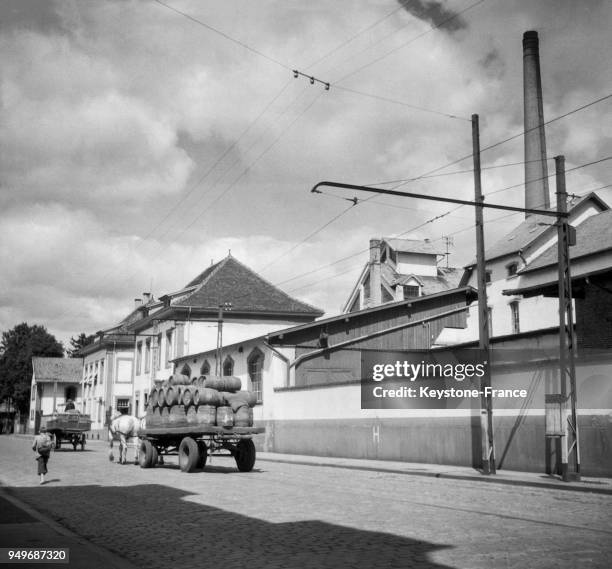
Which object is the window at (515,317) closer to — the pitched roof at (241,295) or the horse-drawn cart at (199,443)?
the pitched roof at (241,295)

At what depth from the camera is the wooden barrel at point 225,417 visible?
68.6 feet

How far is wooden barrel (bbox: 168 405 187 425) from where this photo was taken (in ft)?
71.9

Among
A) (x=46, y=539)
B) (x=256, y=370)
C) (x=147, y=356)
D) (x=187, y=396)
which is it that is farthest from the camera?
(x=147, y=356)

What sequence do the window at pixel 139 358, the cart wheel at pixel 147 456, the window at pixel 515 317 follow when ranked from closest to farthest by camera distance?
the cart wheel at pixel 147 456 → the window at pixel 515 317 → the window at pixel 139 358

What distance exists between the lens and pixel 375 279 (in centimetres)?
6281

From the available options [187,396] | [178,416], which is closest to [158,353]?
[178,416]

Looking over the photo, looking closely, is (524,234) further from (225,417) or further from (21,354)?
(21,354)

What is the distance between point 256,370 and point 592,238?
16.7m

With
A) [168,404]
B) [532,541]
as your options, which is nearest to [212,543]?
[532,541]

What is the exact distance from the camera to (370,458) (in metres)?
26.4

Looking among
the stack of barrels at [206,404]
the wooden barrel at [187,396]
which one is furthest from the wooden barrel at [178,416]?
the wooden barrel at [187,396]

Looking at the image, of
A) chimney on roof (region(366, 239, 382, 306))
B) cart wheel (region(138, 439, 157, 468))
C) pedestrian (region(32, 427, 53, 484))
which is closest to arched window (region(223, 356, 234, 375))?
cart wheel (region(138, 439, 157, 468))

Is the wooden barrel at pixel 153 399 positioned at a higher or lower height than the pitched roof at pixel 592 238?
lower

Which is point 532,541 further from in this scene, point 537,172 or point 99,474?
point 537,172
